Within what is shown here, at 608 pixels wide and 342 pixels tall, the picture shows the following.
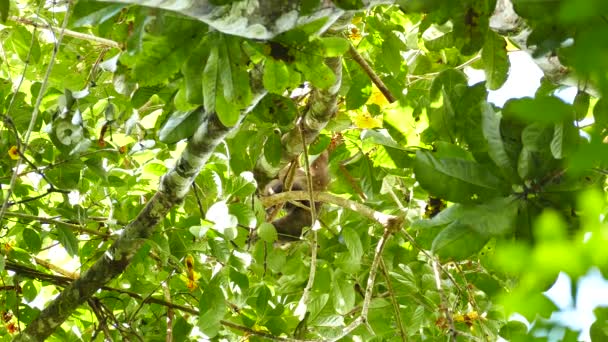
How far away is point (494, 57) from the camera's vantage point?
1714mm

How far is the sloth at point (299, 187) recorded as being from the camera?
9.29ft

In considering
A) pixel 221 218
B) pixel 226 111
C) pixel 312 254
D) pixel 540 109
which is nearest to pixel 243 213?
pixel 221 218

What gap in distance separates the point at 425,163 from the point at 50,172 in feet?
3.66

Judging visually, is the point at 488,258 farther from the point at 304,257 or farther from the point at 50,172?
the point at 50,172

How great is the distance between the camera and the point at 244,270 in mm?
1954

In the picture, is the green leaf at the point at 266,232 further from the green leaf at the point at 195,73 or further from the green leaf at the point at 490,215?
the green leaf at the point at 490,215

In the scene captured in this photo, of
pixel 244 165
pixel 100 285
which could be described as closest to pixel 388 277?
pixel 244 165

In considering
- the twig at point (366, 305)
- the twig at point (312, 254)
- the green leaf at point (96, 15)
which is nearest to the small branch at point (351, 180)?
the twig at point (312, 254)

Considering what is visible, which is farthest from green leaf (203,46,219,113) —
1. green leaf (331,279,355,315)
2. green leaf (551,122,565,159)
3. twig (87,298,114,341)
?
twig (87,298,114,341)

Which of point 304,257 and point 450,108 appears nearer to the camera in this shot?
point 450,108

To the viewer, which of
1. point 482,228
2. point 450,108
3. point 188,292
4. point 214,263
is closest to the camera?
point 482,228

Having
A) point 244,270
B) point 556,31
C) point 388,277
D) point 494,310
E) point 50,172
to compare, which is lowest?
point 494,310

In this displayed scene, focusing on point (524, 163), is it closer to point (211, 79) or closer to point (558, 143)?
point (558, 143)

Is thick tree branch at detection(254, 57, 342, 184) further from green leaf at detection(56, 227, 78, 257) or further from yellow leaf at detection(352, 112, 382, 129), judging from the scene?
green leaf at detection(56, 227, 78, 257)
